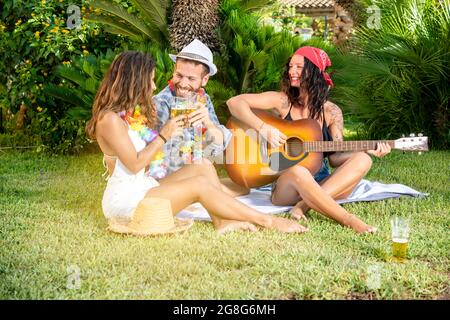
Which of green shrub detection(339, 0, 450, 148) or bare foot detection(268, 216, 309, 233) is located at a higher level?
green shrub detection(339, 0, 450, 148)

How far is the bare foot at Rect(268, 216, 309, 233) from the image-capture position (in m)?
4.63

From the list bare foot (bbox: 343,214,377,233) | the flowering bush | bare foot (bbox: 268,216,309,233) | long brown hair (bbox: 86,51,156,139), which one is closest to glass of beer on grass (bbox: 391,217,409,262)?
bare foot (bbox: 343,214,377,233)

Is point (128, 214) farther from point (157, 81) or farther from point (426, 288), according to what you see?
point (157, 81)

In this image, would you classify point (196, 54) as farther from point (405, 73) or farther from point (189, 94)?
point (405, 73)

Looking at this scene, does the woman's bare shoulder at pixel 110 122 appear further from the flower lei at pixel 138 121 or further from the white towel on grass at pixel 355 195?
the white towel on grass at pixel 355 195

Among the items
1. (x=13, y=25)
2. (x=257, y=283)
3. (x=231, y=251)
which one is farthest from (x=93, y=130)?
(x=13, y=25)

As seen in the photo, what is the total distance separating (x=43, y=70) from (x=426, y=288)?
21.9 feet

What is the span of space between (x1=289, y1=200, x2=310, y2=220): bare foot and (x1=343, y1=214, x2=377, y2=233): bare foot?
37cm

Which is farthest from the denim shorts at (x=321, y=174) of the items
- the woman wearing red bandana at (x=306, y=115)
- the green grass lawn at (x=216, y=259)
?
the green grass lawn at (x=216, y=259)

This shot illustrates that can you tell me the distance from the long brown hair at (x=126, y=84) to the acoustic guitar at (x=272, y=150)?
1.24 metres

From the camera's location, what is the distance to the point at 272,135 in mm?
5305

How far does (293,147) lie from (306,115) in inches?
12.8

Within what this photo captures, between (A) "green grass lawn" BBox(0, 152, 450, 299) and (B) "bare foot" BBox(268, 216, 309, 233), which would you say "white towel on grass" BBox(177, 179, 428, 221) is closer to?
(A) "green grass lawn" BBox(0, 152, 450, 299)

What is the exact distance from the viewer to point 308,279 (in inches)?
143
